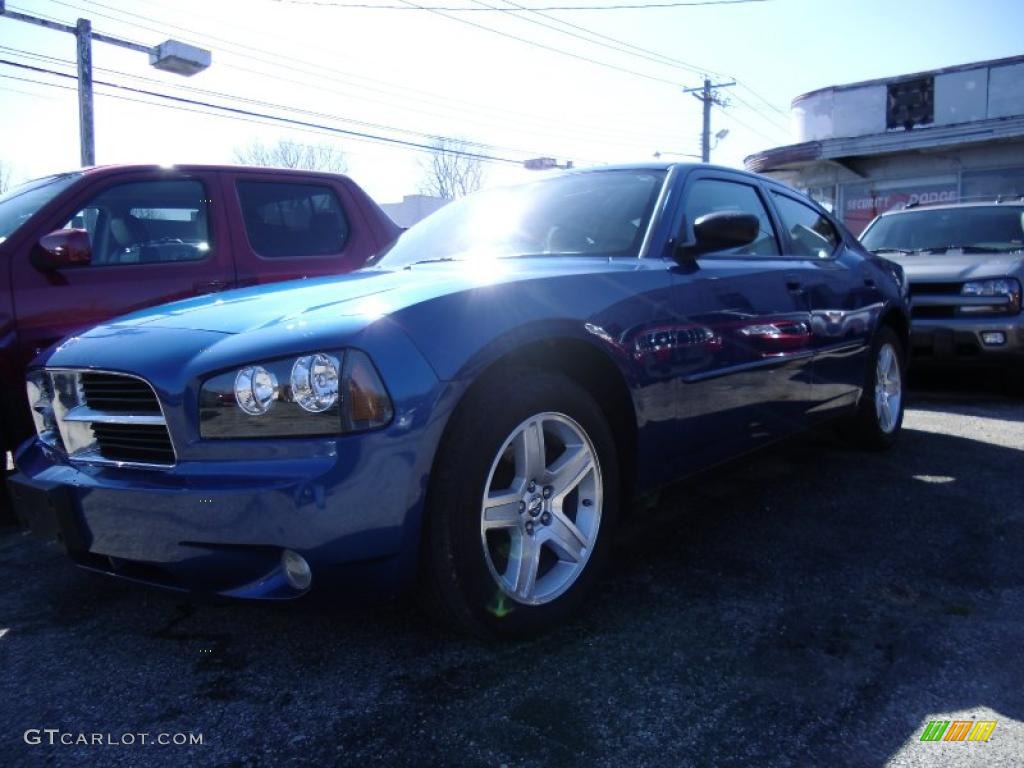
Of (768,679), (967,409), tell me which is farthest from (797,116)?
(768,679)

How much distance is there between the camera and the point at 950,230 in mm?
7406

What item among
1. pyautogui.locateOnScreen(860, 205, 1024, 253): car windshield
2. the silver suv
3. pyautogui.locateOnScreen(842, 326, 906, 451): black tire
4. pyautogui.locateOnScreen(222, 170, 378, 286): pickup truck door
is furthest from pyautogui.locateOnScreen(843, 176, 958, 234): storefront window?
pyautogui.locateOnScreen(222, 170, 378, 286): pickup truck door

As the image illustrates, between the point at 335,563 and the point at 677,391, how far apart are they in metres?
1.38

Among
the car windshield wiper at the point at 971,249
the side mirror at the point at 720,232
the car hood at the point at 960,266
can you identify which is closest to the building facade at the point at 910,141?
the car windshield wiper at the point at 971,249

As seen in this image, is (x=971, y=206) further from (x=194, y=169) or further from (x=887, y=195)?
(x=887, y=195)

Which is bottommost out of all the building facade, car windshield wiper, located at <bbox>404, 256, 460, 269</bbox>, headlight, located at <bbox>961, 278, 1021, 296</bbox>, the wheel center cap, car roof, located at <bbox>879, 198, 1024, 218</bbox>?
the wheel center cap

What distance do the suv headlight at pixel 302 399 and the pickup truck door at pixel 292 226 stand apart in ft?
8.46

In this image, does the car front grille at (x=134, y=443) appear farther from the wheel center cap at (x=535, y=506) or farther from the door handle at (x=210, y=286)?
the door handle at (x=210, y=286)

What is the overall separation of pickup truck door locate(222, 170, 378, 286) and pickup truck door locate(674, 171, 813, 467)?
215cm

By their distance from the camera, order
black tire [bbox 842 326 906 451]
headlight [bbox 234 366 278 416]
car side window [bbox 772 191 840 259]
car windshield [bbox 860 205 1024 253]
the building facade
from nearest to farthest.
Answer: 1. headlight [bbox 234 366 278 416]
2. car side window [bbox 772 191 840 259]
3. black tire [bbox 842 326 906 451]
4. car windshield [bbox 860 205 1024 253]
5. the building facade

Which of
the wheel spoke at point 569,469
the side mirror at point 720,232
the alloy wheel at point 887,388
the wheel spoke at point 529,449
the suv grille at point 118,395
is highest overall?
the side mirror at point 720,232

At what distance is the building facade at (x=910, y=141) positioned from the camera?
14867mm

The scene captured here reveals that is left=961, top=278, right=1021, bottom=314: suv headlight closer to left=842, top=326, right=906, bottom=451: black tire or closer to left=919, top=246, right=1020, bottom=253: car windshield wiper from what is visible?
left=919, top=246, right=1020, bottom=253: car windshield wiper

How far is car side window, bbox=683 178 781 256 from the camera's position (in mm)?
3254
